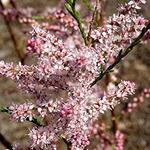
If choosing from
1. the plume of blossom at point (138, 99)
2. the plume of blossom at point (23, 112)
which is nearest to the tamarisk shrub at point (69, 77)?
the plume of blossom at point (23, 112)

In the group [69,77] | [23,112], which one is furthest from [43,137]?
[69,77]

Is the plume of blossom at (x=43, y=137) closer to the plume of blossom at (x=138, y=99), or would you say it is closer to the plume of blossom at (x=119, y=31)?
the plume of blossom at (x=119, y=31)

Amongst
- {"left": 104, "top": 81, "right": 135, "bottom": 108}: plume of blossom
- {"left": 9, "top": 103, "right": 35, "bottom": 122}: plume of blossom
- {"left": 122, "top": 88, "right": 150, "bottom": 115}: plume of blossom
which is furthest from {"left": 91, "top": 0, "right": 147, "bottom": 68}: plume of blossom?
{"left": 122, "top": 88, "right": 150, "bottom": 115}: plume of blossom

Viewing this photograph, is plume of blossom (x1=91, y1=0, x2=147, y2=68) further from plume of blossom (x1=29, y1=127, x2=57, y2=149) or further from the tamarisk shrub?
plume of blossom (x1=29, y1=127, x2=57, y2=149)

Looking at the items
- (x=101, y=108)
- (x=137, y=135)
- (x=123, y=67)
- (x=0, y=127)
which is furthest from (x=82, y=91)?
(x=123, y=67)

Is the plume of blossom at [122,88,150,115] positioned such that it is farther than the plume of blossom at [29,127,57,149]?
Yes

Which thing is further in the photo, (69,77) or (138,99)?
(138,99)

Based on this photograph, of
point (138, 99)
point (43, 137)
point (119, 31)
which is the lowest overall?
point (43, 137)

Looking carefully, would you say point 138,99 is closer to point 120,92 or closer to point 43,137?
point 120,92

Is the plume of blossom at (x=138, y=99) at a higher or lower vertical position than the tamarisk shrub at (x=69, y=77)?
higher
